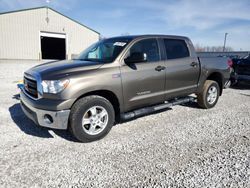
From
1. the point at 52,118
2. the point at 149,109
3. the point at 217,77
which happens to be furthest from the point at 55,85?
the point at 217,77

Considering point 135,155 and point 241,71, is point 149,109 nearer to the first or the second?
point 135,155

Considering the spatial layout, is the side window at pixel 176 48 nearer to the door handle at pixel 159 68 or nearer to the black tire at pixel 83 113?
the door handle at pixel 159 68

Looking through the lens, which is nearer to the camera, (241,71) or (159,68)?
(159,68)

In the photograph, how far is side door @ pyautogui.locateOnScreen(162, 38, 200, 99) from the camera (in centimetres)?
483

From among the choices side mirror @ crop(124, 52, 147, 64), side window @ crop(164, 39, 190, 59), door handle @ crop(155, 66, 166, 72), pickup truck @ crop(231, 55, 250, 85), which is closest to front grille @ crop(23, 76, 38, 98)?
side mirror @ crop(124, 52, 147, 64)

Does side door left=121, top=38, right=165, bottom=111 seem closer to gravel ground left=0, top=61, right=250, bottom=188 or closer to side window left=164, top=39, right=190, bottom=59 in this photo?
side window left=164, top=39, right=190, bottom=59

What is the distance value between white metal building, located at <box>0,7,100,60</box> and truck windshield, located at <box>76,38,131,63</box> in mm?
22557

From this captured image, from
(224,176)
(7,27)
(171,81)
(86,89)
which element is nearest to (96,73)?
(86,89)

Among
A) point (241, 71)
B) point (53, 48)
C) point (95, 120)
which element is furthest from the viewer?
point (53, 48)

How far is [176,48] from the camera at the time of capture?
5.14m

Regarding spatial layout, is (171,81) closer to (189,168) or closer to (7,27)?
(189,168)

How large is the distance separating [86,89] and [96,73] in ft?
1.12

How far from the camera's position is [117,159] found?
10.6 feet

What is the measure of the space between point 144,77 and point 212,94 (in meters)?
2.82
